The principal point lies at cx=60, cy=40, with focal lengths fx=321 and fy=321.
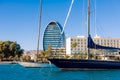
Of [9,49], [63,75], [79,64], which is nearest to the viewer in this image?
[63,75]

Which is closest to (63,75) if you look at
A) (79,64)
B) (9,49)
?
(79,64)

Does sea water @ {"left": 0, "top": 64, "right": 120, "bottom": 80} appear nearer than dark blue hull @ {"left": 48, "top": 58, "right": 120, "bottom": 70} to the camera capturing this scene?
Yes

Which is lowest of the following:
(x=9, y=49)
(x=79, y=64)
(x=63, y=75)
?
(x=63, y=75)

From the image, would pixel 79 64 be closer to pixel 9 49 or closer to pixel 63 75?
pixel 63 75

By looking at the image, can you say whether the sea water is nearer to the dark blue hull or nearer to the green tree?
the dark blue hull

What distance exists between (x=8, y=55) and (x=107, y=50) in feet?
306

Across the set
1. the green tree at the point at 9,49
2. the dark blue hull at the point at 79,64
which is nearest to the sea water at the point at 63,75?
the dark blue hull at the point at 79,64

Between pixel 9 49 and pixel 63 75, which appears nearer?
pixel 63 75

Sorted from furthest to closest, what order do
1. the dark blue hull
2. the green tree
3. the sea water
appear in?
the green tree, the dark blue hull, the sea water

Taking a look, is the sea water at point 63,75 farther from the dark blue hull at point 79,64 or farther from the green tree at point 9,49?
the green tree at point 9,49

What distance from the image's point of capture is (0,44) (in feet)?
482

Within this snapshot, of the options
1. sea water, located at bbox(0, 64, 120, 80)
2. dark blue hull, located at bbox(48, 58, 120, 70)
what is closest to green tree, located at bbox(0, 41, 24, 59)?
sea water, located at bbox(0, 64, 120, 80)

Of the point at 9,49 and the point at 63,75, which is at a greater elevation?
the point at 9,49

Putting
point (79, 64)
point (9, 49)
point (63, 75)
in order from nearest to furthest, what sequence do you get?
point (63, 75), point (79, 64), point (9, 49)
